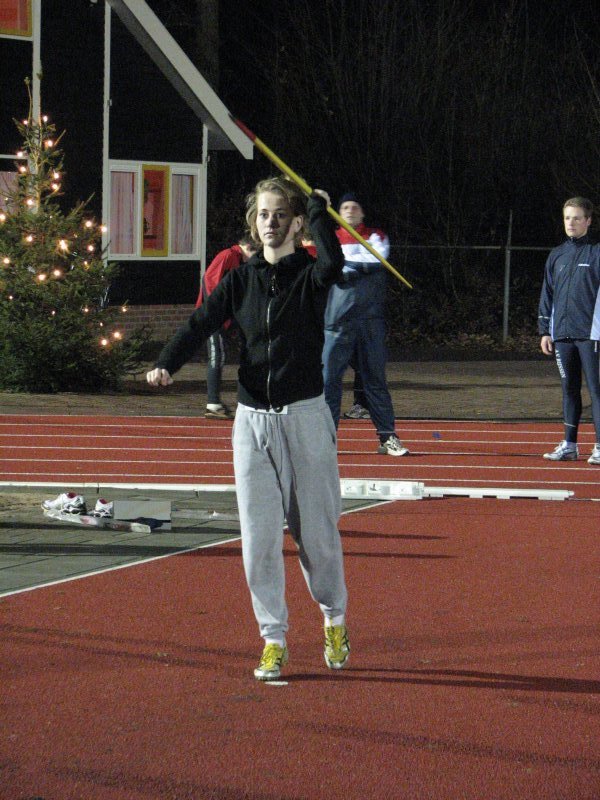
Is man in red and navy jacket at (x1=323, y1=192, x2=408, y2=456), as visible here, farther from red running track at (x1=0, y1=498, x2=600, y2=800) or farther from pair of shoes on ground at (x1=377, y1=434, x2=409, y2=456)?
red running track at (x1=0, y1=498, x2=600, y2=800)

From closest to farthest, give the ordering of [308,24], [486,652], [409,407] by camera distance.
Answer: [486,652] → [409,407] → [308,24]

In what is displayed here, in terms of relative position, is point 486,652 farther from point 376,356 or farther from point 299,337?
point 376,356

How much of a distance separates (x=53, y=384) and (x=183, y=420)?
2806 mm

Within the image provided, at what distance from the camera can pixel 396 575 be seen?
324 inches

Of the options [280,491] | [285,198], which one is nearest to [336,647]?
[280,491]

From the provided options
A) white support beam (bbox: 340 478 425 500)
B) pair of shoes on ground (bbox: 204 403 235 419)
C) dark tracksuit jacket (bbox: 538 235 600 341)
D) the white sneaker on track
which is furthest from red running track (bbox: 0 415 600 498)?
dark tracksuit jacket (bbox: 538 235 600 341)

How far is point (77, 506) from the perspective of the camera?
9758 millimetres

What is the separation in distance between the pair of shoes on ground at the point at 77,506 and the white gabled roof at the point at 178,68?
695 inches

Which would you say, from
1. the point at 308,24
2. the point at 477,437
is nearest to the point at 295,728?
the point at 477,437

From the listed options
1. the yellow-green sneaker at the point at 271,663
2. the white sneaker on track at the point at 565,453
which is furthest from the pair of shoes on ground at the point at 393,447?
the yellow-green sneaker at the point at 271,663

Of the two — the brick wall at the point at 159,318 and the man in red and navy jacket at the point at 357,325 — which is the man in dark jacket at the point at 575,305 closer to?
the man in red and navy jacket at the point at 357,325

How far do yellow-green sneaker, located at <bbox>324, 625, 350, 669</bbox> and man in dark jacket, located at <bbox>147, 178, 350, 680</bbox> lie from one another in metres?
0.20

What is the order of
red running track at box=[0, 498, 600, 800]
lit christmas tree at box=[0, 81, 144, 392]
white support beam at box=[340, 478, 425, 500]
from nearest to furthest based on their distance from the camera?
red running track at box=[0, 498, 600, 800], white support beam at box=[340, 478, 425, 500], lit christmas tree at box=[0, 81, 144, 392]

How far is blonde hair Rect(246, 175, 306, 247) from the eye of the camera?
19.8ft
